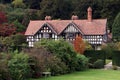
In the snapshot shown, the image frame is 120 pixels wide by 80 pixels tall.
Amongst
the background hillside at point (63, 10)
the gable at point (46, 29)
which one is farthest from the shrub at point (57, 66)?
the background hillside at point (63, 10)

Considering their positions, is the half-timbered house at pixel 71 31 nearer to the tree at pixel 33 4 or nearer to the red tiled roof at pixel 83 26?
the red tiled roof at pixel 83 26

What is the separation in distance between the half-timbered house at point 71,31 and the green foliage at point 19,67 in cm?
3484

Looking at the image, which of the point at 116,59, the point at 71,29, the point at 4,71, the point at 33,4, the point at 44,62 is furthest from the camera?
the point at 33,4

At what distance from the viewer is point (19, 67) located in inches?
1308

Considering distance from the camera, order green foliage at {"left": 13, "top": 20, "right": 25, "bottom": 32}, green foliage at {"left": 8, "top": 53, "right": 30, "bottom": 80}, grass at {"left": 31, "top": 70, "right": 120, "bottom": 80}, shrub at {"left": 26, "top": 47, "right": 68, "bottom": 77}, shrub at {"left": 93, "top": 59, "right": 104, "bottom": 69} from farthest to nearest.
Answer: green foliage at {"left": 13, "top": 20, "right": 25, "bottom": 32}
shrub at {"left": 93, "top": 59, "right": 104, "bottom": 69}
shrub at {"left": 26, "top": 47, "right": 68, "bottom": 77}
grass at {"left": 31, "top": 70, "right": 120, "bottom": 80}
green foliage at {"left": 8, "top": 53, "right": 30, "bottom": 80}

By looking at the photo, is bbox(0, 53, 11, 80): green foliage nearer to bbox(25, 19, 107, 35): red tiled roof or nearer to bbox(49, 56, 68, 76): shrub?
bbox(49, 56, 68, 76): shrub

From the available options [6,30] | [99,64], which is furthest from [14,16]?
[99,64]

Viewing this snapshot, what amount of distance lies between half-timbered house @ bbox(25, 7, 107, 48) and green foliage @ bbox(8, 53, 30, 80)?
34.8 m

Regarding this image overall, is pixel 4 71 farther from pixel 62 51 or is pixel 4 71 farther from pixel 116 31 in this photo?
pixel 116 31

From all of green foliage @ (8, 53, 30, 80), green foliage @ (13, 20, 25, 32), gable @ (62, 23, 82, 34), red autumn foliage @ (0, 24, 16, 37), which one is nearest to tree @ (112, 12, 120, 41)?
gable @ (62, 23, 82, 34)

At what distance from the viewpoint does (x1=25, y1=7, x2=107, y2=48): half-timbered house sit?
69500 millimetres

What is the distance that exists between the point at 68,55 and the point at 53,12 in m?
46.4

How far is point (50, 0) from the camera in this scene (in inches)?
3543

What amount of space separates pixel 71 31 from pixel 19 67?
37.7m
